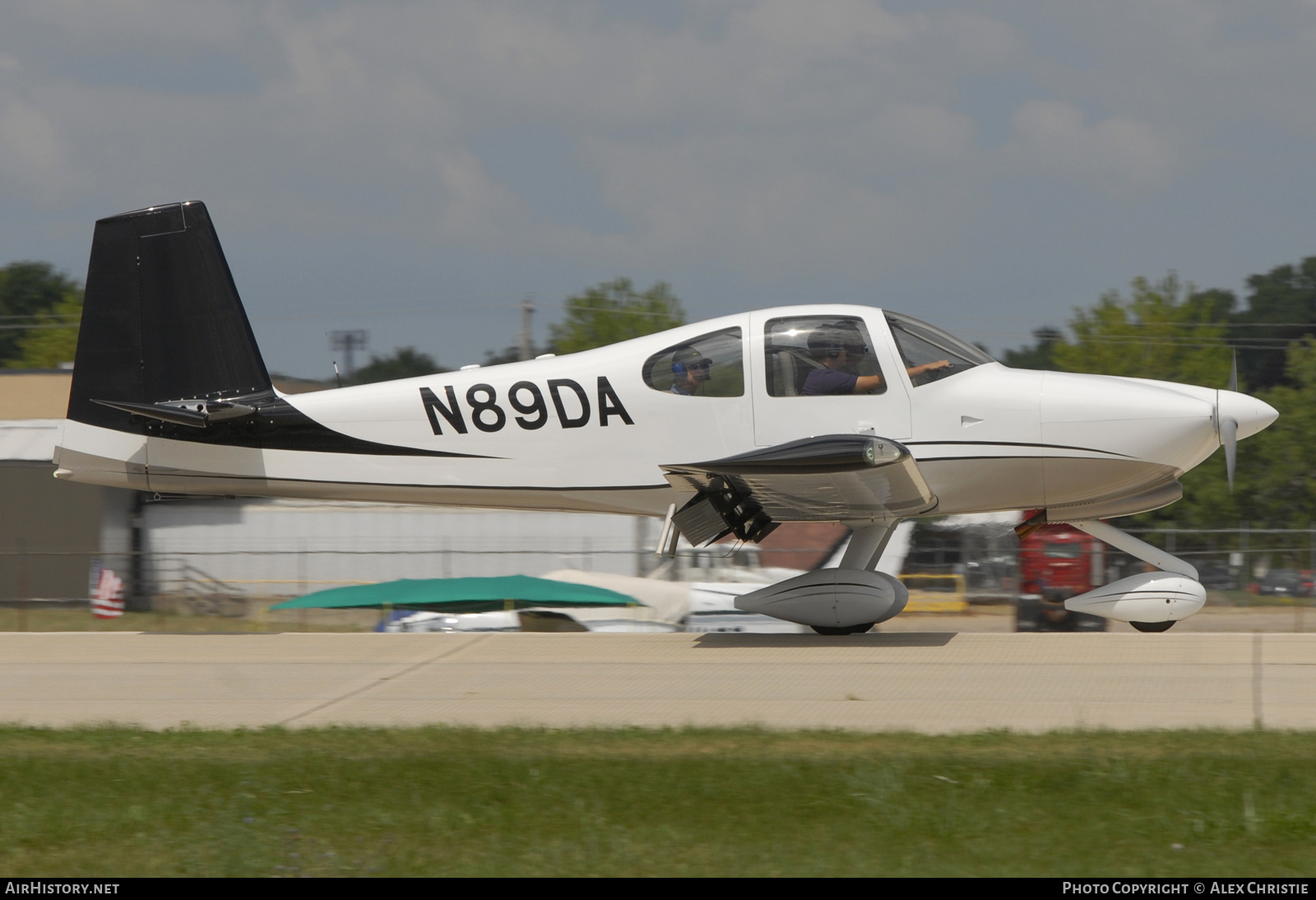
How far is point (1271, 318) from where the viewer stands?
67625 mm

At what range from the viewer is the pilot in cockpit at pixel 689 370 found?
866cm

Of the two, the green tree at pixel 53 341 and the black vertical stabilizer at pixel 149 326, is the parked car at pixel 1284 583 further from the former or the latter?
the green tree at pixel 53 341

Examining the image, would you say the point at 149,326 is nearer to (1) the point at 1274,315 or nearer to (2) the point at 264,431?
(2) the point at 264,431

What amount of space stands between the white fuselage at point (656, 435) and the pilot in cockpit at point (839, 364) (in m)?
0.07

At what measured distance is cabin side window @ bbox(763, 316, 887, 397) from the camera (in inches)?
332

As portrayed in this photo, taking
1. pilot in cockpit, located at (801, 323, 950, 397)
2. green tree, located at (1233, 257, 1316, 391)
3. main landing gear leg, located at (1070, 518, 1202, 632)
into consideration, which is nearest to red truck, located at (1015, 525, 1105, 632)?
main landing gear leg, located at (1070, 518, 1202, 632)

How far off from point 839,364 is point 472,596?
8224mm

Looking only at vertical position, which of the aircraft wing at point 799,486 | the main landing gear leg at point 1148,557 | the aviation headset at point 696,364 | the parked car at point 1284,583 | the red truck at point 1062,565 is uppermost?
the aviation headset at point 696,364

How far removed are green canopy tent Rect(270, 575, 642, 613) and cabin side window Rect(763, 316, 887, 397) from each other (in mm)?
6889

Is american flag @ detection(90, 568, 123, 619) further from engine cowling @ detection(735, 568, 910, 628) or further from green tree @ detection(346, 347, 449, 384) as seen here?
green tree @ detection(346, 347, 449, 384)

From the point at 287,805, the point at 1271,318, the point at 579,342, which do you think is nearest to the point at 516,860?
the point at 287,805

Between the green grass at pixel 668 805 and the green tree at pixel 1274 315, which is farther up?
the green tree at pixel 1274 315

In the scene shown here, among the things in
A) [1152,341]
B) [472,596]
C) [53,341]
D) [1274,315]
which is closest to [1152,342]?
[1152,341]

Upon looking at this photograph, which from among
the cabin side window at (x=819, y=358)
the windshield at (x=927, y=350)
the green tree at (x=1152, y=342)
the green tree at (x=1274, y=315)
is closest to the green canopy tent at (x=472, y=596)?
the cabin side window at (x=819, y=358)
